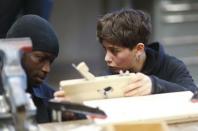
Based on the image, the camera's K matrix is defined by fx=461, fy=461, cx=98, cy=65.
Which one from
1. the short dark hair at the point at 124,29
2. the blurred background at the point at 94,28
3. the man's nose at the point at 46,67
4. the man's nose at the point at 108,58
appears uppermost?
the short dark hair at the point at 124,29

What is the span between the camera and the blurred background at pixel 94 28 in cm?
362

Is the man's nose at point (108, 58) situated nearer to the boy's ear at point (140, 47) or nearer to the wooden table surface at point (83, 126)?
the boy's ear at point (140, 47)

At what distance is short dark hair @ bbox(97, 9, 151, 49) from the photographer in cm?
146

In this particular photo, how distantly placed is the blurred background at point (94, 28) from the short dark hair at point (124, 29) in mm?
2062

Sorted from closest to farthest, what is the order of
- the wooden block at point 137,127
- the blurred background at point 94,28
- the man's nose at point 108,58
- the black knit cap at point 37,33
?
1. the wooden block at point 137,127
2. the black knit cap at point 37,33
3. the man's nose at point 108,58
4. the blurred background at point 94,28

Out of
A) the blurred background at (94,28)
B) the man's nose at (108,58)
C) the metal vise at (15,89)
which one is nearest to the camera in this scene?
the metal vise at (15,89)

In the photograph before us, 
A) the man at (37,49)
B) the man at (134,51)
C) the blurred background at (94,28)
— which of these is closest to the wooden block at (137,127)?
the man at (37,49)

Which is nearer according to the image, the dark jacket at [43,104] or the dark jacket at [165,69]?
the dark jacket at [43,104]

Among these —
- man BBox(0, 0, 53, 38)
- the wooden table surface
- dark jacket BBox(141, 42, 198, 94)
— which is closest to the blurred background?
man BBox(0, 0, 53, 38)

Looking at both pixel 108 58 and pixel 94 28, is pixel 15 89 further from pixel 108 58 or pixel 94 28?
pixel 94 28

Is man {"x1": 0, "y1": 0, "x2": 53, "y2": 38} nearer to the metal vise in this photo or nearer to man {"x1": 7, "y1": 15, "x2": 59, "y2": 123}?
man {"x1": 7, "y1": 15, "x2": 59, "y2": 123}

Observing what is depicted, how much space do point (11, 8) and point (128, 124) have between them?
38.0 inches

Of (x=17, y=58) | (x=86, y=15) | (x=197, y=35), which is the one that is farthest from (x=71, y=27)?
(x=17, y=58)

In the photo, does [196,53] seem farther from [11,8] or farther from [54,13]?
[11,8]
